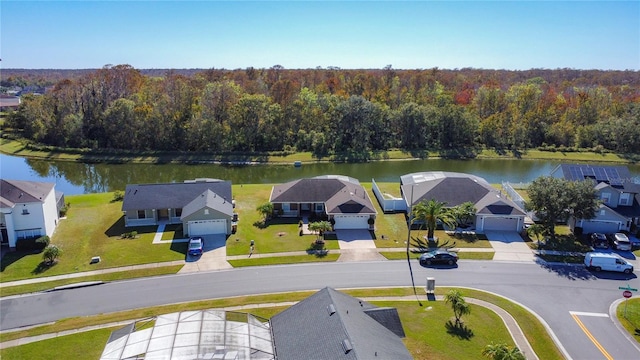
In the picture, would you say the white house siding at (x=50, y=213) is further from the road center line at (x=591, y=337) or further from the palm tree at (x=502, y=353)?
the road center line at (x=591, y=337)

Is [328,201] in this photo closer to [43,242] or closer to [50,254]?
[50,254]

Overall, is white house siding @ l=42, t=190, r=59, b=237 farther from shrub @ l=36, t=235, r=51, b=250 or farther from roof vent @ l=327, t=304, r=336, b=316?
roof vent @ l=327, t=304, r=336, b=316

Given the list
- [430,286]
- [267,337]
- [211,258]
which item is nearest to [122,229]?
[211,258]

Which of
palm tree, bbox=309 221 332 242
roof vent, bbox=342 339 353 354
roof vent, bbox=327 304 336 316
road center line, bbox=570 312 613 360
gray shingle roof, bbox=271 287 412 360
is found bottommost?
road center line, bbox=570 312 613 360

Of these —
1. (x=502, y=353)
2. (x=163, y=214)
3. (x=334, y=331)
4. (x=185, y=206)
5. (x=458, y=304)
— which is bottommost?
(x=502, y=353)

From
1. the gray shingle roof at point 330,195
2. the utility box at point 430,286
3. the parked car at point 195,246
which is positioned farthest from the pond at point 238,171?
the utility box at point 430,286

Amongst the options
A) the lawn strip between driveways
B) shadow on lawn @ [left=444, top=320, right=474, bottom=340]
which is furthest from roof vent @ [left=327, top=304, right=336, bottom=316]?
the lawn strip between driveways
